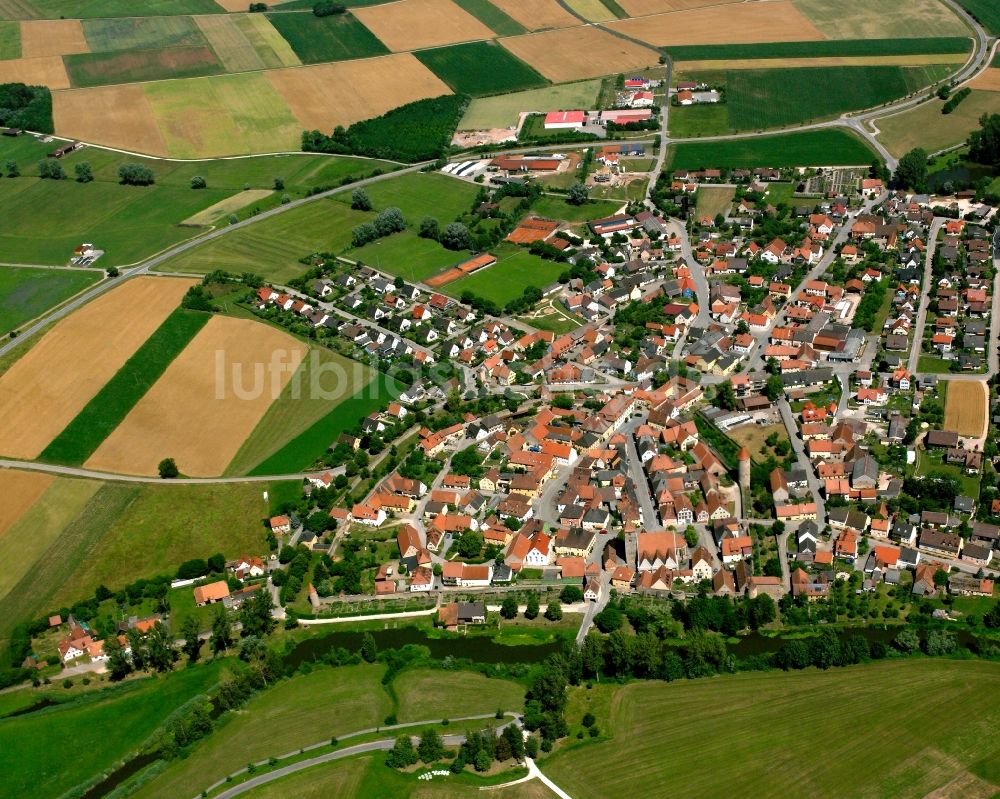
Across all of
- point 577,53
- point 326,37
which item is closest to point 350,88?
point 326,37

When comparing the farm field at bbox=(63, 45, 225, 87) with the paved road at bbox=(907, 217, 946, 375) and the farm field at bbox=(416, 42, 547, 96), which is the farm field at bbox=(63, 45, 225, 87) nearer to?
the farm field at bbox=(416, 42, 547, 96)

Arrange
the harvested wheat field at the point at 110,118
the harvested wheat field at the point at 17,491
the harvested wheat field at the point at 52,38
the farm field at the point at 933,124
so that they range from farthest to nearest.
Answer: the harvested wheat field at the point at 52,38
the harvested wheat field at the point at 110,118
the farm field at the point at 933,124
the harvested wheat field at the point at 17,491

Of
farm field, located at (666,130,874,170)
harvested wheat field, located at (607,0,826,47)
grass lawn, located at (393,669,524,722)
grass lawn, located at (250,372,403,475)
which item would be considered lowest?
grass lawn, located at (393,669,524,722)

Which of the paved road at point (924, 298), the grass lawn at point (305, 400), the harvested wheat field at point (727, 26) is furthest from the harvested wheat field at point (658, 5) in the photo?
the grass lawn at point (305, 400)

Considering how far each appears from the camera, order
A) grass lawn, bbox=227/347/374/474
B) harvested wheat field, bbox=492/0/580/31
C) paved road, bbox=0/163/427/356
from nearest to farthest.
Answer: grass lawn, bbox=227/347/374/474
paved road, bbox=0/163/427/356
harvested wheat field, bbox=492/0/580/31

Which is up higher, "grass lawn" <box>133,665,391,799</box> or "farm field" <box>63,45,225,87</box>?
"farm field" <box>63,45,225,87</box>

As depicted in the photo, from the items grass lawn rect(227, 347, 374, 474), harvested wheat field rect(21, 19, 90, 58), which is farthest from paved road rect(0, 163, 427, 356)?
harvested wheat field rect(21, 19, 90, 58)

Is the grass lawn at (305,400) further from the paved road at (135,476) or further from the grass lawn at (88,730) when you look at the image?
the grass lawn at (88,730)

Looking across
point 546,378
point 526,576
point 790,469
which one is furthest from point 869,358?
point 526,576
